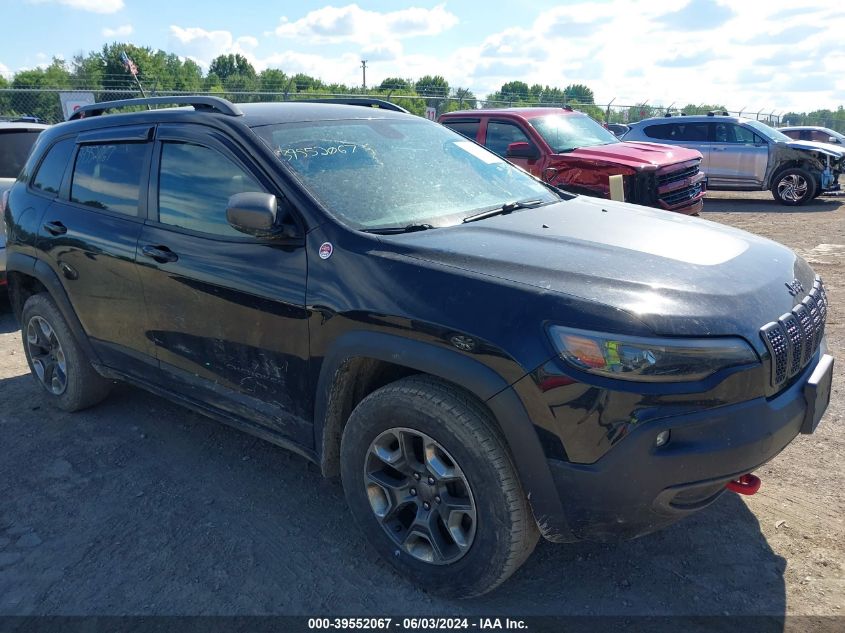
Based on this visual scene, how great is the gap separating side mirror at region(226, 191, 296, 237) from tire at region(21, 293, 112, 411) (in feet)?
7.13

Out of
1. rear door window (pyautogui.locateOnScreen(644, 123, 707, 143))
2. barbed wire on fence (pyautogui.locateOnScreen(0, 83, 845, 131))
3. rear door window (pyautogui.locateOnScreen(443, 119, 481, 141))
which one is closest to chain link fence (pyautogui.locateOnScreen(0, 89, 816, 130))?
barbed wire on fence (pyautogui.locateOnScreen(0, 83, 845, 131))

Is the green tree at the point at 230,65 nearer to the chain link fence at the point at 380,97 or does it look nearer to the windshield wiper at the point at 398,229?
the chain link fence at the point at 380,97

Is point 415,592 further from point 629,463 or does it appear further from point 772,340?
point 772,340

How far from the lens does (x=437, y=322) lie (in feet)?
8.34

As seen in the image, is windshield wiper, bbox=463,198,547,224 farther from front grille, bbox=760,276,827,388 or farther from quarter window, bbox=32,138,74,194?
quarter window, bbox=32,138,74,194

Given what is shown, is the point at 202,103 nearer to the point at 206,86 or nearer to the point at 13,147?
the point at 13,147

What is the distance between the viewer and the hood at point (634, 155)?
8.58m

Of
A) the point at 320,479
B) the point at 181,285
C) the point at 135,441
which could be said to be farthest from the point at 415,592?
the point at 135,441

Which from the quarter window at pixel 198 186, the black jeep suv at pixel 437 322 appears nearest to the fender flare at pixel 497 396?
the black jeep suv at pixel 437 322

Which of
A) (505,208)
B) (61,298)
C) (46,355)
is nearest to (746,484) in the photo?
(505,208)

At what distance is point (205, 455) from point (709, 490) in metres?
2.79

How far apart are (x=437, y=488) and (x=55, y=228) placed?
305 cm

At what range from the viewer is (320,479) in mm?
3719

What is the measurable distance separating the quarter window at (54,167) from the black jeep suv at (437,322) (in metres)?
0.27
